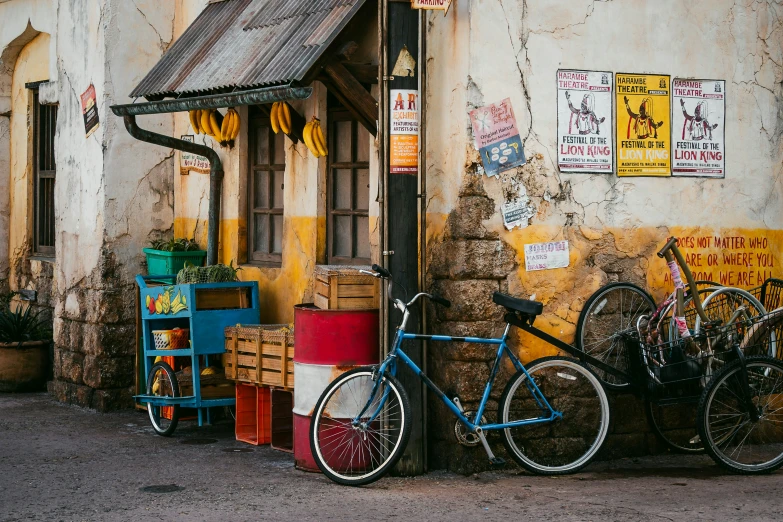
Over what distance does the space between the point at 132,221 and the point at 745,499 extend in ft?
20.9

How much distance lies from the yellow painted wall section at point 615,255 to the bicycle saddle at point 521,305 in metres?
0.37

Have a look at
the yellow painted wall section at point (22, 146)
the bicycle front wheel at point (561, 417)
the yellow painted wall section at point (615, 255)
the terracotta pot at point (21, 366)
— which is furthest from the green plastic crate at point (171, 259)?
the bicycle front wheel at point (561, 417)

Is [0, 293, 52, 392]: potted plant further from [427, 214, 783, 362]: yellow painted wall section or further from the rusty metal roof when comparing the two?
[427, 214, 783, 362]: yellow painted wall section

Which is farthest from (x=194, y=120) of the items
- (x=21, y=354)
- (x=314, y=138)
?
(x=21, y=354)

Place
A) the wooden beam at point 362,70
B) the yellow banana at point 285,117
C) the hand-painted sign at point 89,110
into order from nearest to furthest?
the wooden beam at point 362,70
the yellow banana at point 285,117
the hand-painted sign at point 89,110

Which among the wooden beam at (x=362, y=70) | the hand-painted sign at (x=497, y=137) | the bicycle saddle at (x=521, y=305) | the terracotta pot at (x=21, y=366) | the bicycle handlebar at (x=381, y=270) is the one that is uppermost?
the wooden beam at (x=362, y=70)

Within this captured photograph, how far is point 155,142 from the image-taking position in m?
10.3

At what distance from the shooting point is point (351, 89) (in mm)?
8320

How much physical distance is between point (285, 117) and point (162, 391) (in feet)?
7.96


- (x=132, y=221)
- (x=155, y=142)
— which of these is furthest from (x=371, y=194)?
(x=132, y=221)

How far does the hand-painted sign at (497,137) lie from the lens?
7.99m

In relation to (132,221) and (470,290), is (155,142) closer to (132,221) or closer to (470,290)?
(132,221)

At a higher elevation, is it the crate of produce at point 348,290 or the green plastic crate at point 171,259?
Result: the green plastic crate at point 171,259

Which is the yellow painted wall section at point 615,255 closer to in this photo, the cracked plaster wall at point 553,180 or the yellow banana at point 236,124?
the cracked plaster wall at point 553,180
